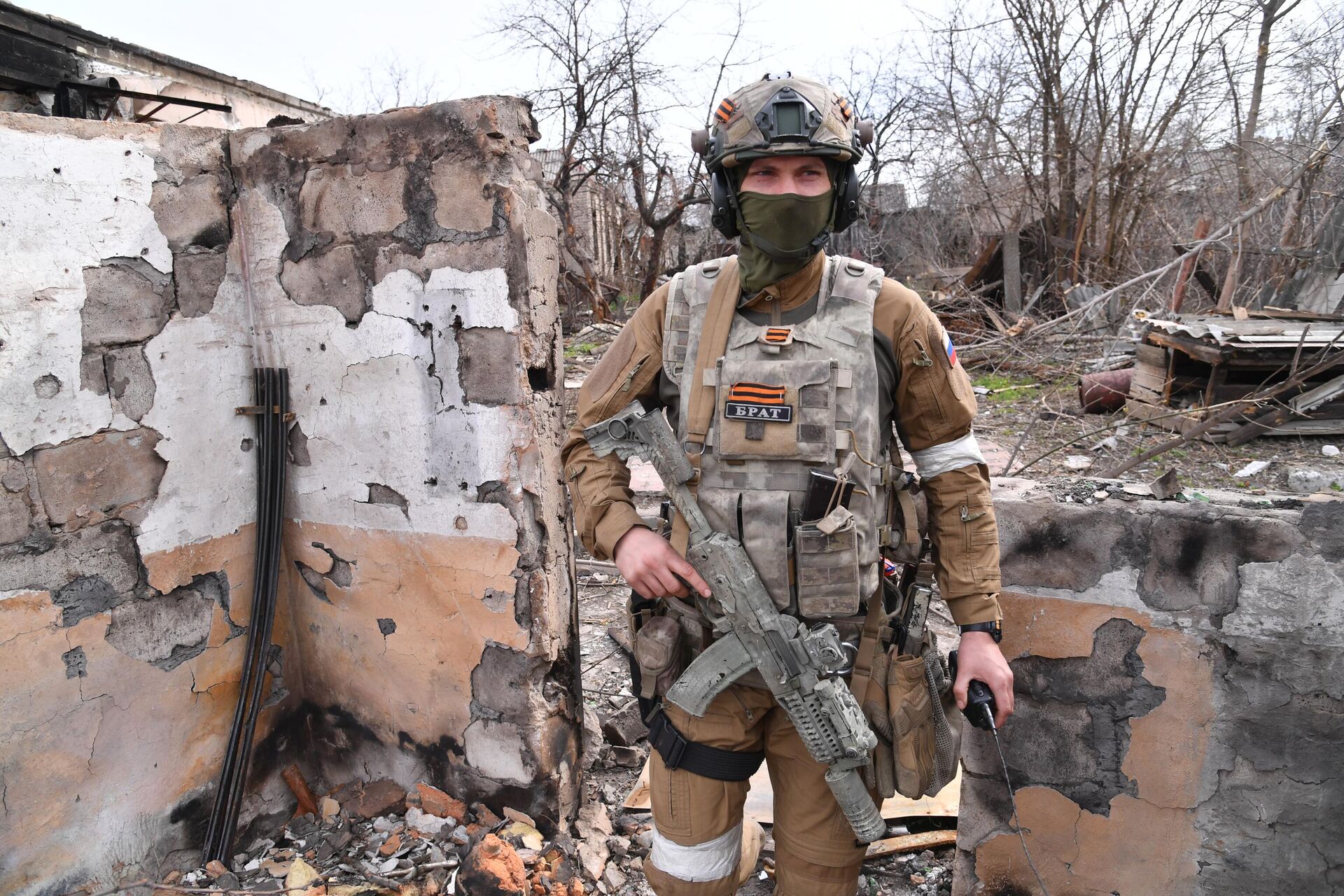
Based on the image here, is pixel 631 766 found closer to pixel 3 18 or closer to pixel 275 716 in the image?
pixel 275 716

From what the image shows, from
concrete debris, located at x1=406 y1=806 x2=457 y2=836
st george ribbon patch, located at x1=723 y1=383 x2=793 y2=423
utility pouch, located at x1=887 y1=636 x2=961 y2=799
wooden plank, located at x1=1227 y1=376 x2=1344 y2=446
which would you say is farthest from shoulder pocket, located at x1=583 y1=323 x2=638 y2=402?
wooden plank, located at x1=1227 y1=376 x2=1344 y2=446

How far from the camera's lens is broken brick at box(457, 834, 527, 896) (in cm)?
212

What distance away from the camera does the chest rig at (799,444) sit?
151cm

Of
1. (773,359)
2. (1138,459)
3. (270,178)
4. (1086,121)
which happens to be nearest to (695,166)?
(1086,121)

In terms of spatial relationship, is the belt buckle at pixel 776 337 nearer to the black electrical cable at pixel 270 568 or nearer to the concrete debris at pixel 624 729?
the black electrical cable at pixel 270 568

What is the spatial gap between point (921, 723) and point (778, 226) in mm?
1019

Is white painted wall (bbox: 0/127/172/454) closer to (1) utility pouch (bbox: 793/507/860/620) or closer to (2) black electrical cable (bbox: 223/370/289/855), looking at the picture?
(2) black electrical cable (bbox: 223/370/289/855)

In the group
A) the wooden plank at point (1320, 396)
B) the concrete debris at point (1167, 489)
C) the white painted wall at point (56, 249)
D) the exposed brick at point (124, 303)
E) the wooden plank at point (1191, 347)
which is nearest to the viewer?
the concrete debris at point (1167, 489)

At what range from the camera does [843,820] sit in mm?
1660

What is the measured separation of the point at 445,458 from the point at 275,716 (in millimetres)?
1075

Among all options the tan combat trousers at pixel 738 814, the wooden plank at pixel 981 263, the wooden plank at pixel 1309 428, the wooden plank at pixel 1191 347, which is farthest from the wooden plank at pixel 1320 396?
the wooden plank at pixel 981 263

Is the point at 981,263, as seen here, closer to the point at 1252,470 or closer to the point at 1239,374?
the point at 1239,374

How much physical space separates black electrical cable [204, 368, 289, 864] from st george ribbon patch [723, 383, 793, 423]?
4.97 ft

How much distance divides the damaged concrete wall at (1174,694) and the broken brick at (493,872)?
3.99 ft
